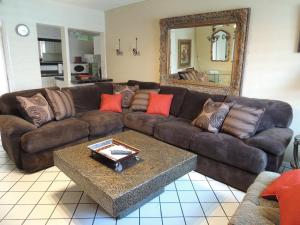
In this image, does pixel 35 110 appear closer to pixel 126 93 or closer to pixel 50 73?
pixel 126 93

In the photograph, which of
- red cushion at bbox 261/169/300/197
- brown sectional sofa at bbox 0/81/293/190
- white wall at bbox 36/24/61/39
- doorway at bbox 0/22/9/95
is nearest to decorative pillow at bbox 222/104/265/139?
brown sectional sofa at bbox 0/81/293/190

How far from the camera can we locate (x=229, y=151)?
227 cm

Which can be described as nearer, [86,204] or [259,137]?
[86,204]

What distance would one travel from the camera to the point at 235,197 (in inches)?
86.7

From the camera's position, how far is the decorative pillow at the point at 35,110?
2752mm

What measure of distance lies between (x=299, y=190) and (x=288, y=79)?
185cm

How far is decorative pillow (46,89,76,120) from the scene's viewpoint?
119 inches

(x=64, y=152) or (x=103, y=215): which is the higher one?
(x=64, y=152)

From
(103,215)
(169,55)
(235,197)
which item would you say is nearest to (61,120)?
(103,215)

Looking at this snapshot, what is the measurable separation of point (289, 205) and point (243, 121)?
4.40 feet

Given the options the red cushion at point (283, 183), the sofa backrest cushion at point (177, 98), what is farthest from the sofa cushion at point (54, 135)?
the red cushion at point (283, 183)

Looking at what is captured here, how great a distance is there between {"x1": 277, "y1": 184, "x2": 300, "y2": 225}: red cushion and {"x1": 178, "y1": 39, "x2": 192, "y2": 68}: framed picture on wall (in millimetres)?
2625

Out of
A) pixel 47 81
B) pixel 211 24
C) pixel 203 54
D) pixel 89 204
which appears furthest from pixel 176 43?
pixel 47 81

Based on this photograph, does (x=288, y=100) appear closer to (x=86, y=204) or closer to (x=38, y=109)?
(x=86, y=204)
